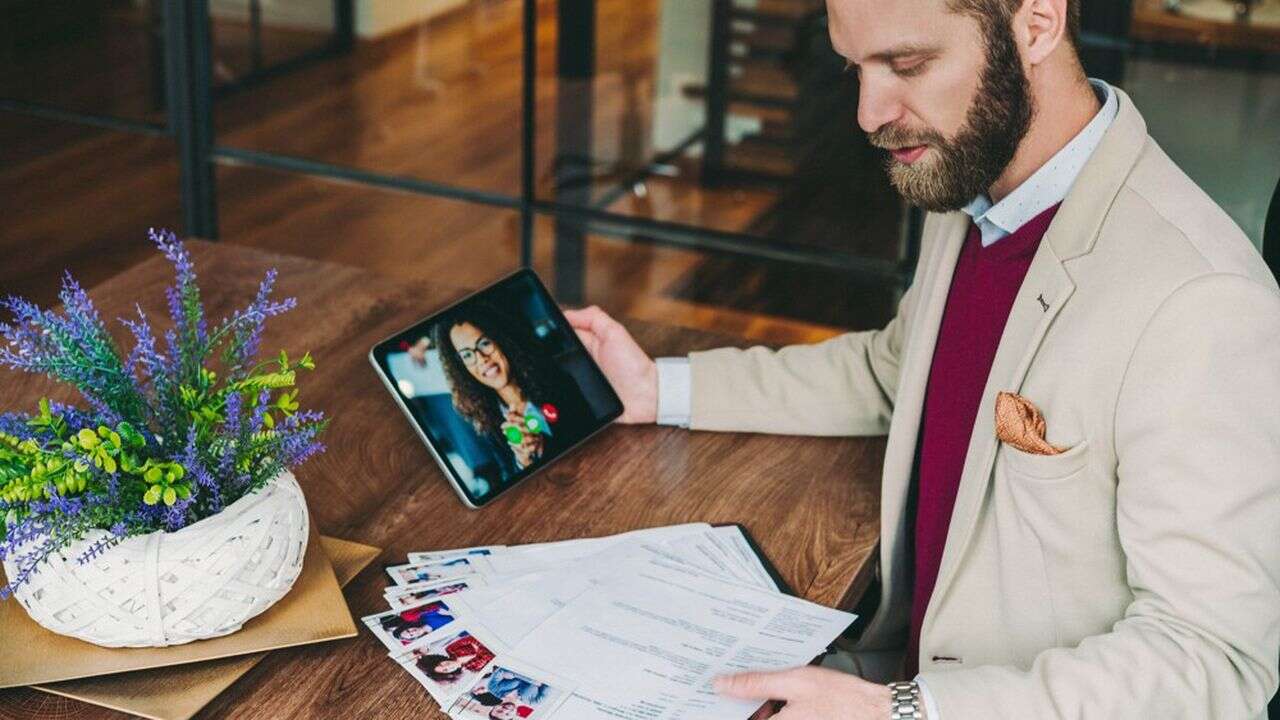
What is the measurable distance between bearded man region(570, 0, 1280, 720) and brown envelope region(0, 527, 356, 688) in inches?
14.3

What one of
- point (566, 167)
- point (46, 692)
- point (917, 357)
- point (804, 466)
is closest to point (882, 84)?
point (917, 357)

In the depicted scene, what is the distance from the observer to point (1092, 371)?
4.42ft

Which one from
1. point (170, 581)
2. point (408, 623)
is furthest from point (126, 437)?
point (408, 623)

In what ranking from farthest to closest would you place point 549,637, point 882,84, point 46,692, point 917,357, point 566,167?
point 566,167 < point 917,357 < point 882,84 < point 549,637 < point 46,692

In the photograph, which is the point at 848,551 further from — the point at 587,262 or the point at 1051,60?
the point at 587,262

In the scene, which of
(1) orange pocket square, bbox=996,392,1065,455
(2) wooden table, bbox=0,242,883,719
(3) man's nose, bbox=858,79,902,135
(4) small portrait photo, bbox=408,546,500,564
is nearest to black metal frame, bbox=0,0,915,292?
(2) wooden table, bbox=0,242,883,719

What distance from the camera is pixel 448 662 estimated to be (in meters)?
1.26

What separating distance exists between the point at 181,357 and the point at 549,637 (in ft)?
1.35

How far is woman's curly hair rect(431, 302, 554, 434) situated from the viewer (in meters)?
1.62

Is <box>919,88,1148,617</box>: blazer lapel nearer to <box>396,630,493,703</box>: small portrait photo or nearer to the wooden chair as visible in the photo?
the wooden chair

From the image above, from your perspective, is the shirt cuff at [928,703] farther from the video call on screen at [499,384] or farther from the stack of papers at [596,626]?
the video call on screen at [499,384]

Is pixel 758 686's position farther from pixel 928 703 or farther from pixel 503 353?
pixel 503 353

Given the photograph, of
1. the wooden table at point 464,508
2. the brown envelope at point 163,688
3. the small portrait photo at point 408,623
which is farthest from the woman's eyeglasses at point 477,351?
the brown envelope at point 163,688

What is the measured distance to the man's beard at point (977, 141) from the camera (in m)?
1.46
